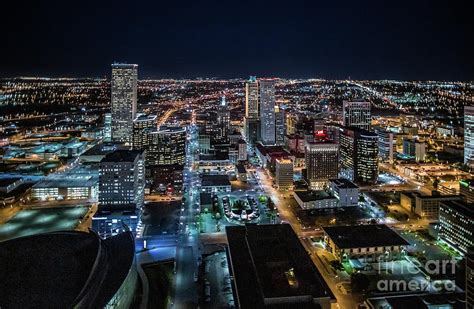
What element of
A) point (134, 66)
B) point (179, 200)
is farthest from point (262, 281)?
point (134, 66)

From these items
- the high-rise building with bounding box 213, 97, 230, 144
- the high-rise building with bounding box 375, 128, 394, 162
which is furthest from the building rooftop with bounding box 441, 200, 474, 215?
the high-rise building with bounding box 213, 97, 230, 144

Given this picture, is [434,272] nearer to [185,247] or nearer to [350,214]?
[350,214]

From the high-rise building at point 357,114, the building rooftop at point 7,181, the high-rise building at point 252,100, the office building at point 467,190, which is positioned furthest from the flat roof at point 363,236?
the high-rise building at point 252,100

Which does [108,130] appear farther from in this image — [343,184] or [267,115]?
[343,184]

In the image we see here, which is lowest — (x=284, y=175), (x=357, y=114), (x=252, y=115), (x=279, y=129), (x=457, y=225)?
(x=457, y=225)

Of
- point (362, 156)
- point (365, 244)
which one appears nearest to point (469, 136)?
point (362, 156)

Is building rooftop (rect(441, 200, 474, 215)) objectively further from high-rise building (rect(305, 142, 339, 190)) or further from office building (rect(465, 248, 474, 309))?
high-rise building (rect(305, 142, 339, 190))
